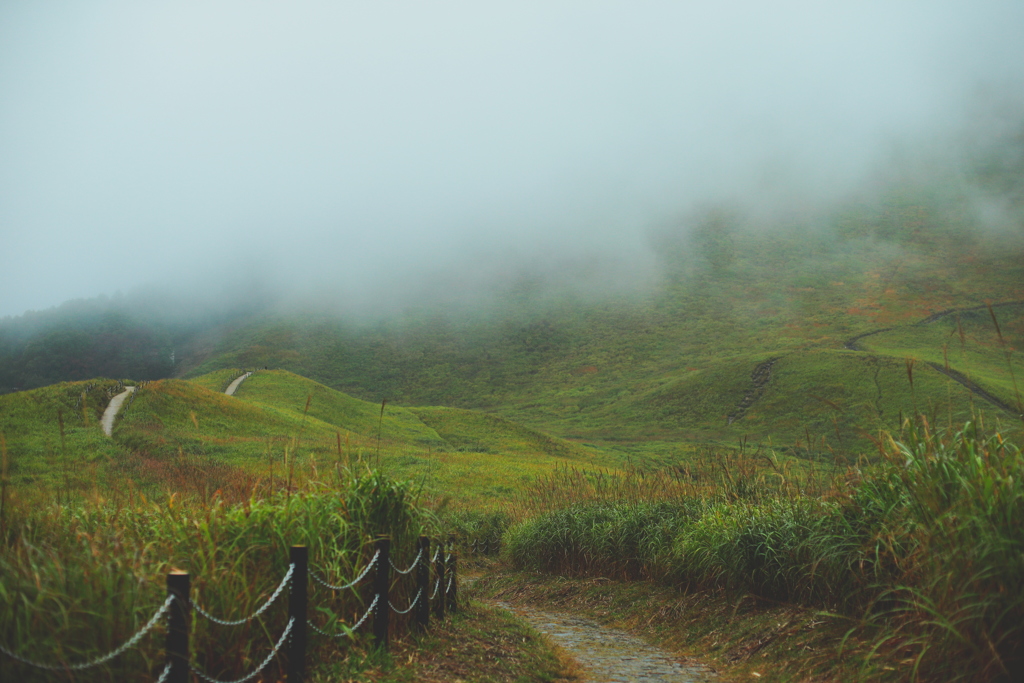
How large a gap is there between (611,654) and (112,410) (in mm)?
40346

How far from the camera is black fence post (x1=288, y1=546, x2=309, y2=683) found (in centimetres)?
462

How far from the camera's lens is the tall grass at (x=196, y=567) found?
3.68m

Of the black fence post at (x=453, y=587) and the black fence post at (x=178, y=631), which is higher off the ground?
the black fence post at (x=178, y=631)

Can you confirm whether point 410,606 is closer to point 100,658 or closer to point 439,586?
point 439,586

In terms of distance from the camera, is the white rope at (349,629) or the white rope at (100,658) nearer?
the white rope at (100,658)

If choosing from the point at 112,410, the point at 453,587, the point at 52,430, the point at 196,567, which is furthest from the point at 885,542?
the point at 112,410

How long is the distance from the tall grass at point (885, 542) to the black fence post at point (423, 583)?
373cm

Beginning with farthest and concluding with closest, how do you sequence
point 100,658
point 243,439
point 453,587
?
point 243,439
point 453,587
point 100,658

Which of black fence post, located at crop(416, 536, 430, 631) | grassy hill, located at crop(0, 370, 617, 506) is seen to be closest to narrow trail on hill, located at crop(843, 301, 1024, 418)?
grassy hill, located at crop(0, 370, 617, 506)

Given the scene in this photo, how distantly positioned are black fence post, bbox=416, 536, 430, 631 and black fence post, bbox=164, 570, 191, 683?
3534 millimetres

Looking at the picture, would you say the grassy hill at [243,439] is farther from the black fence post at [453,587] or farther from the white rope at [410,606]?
the white rope at [410,606]

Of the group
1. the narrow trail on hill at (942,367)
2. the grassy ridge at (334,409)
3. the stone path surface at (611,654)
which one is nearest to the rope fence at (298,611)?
the stone path surface at (611,654)

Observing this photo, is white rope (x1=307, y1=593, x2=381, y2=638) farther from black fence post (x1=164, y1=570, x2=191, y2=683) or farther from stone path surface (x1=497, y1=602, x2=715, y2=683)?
stone path surface (x1=497, y1=602, x2=715, y2=683)

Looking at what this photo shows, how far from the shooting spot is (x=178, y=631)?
3.53 m
